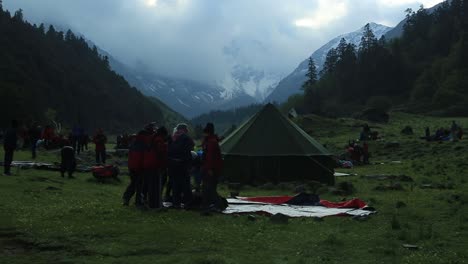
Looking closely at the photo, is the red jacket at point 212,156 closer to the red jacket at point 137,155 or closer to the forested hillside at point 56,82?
the red jacket at point 137,155

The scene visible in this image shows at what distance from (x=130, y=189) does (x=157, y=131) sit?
1.91 meters

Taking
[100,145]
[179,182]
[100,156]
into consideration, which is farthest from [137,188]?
[100,156]

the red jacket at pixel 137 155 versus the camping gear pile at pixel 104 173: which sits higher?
the red jacket at pixel 137 155

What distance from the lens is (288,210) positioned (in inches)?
655

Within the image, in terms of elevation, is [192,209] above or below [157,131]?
below

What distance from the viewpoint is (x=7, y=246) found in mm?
10750

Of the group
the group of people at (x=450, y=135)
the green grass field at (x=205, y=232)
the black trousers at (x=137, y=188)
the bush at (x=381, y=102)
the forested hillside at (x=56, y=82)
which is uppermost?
the forested hillside at (x=56, y=82)

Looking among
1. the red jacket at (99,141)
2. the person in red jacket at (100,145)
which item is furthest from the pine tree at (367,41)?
the red jacket at (99,141)

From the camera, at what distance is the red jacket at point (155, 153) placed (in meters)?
16.1

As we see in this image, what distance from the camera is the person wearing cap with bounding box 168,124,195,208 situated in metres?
16.3

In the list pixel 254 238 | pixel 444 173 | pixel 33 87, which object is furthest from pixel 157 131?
pixel 33 87

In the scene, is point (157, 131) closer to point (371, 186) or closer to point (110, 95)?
point (371, 186)

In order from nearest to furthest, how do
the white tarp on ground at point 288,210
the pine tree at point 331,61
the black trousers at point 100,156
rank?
the white tarp on ground at point 288,210 → the black trousers at point 100,156 → the pine tree at point 331,61

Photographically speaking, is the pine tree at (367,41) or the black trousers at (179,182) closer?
the black trousers at (179,182)
